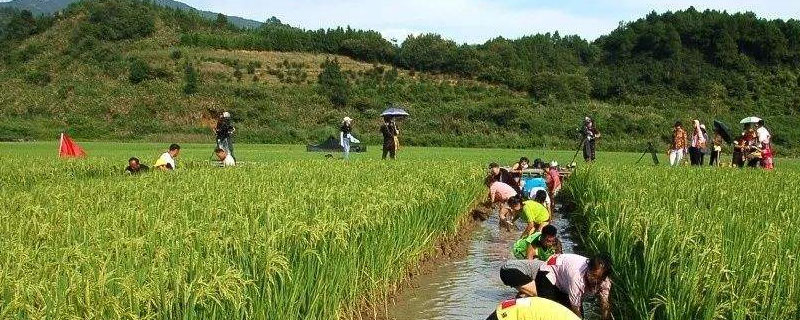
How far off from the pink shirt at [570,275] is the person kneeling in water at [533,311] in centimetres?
186

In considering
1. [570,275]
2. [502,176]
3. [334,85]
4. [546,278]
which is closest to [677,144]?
[502,176]

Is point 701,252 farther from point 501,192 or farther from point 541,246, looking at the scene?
point 501,192

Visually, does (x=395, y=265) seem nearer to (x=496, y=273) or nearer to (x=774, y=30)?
(x=496, y=273)

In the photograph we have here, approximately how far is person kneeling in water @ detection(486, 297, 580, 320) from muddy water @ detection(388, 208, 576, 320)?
2.76m

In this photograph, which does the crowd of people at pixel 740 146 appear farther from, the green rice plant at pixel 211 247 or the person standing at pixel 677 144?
the green rice plant at pixel 211 247

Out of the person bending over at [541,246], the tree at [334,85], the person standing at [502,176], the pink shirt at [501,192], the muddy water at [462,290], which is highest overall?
the tree at [334,85]

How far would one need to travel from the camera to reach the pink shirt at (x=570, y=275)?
248 inches

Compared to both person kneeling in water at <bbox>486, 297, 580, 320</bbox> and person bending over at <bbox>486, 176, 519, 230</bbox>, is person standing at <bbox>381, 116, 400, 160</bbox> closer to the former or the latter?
person bending over at <bbox>486, 176, 519, 230</bbox>

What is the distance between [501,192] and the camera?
12.5m

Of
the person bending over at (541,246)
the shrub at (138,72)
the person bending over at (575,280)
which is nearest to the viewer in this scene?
the person bending over at (575,280)

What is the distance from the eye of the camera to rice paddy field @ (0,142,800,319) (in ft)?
12.5

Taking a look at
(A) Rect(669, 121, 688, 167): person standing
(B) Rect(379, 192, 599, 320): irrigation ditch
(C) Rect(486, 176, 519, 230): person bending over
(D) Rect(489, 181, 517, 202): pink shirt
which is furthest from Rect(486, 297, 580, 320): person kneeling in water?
(A) Rect(669, 121, 688, 167): person standing

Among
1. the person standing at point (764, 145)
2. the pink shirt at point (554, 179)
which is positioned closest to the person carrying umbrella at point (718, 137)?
the person standing at point (764, 145)

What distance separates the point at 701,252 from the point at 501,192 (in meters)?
7.35
